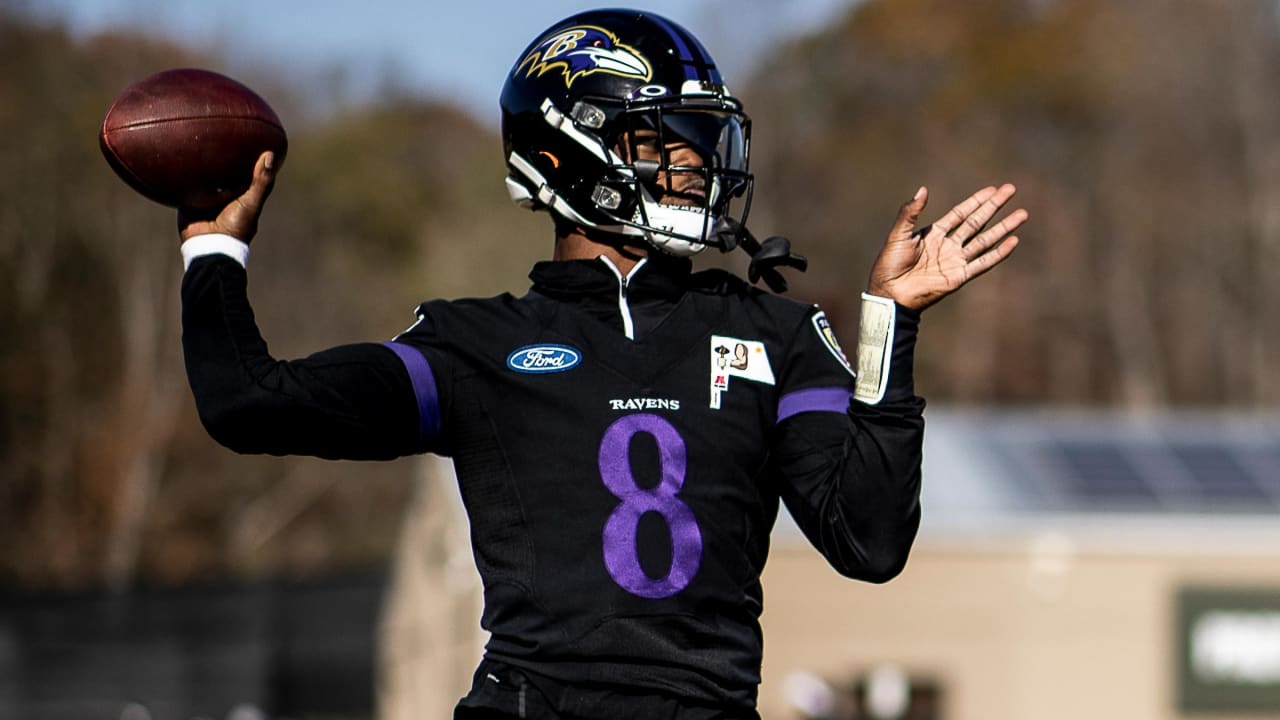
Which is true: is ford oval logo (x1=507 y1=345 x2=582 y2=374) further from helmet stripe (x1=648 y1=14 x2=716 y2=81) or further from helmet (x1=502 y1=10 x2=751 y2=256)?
helmet stripe (x1=648 y1=14 x2=716 y2=81)

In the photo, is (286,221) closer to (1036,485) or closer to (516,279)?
(516,279)

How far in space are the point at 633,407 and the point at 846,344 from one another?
45.3ft

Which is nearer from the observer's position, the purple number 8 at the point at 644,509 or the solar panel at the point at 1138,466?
the purple number 8 at the point at 644,509

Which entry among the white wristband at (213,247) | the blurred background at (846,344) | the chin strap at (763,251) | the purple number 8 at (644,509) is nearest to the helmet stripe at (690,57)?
the chin strap at (763,251)

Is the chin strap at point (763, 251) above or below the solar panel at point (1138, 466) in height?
below

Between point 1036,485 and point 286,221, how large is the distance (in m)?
21.5

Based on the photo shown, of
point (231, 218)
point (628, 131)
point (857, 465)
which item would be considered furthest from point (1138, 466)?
point (231, 218)

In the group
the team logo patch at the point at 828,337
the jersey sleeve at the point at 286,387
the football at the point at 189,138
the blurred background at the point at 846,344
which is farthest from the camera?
the blurred background at the point at 846,344

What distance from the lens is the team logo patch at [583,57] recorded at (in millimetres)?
3141

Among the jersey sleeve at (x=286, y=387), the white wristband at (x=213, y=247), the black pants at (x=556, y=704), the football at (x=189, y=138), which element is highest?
the football at (x=189, y=138)

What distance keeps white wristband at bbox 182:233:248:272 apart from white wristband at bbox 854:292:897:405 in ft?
3.28

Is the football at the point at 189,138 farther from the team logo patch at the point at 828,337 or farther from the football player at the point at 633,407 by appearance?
the team logo patch at the point at 828,337

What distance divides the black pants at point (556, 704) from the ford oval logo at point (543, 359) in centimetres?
48

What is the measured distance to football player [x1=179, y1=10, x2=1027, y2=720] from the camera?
2.77 meters
